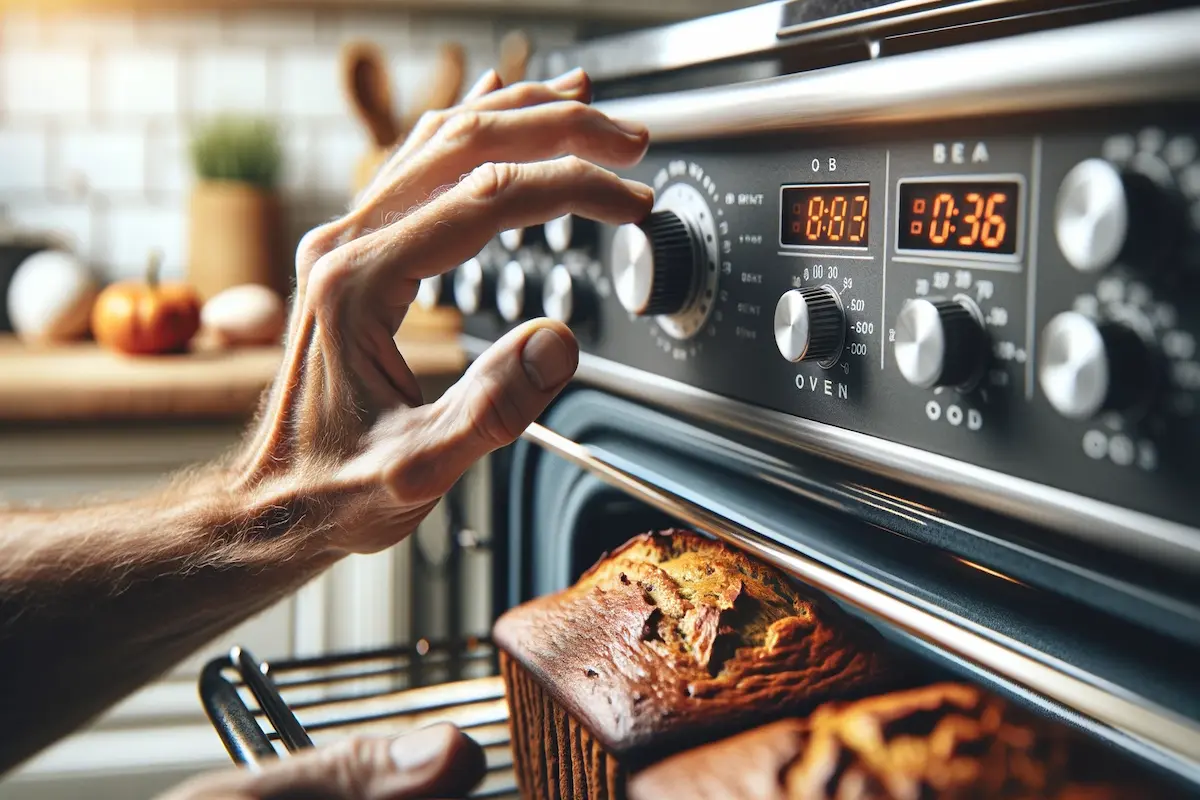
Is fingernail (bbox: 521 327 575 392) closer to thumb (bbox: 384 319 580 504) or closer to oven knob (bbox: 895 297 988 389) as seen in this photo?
thumb (bbox: 384 319 580 504)

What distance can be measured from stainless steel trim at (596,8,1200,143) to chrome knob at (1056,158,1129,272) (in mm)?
24

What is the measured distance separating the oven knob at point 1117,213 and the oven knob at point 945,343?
0.17 ft

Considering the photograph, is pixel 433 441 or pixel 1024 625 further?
pixel 433 441

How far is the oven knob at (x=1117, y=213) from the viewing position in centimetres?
33

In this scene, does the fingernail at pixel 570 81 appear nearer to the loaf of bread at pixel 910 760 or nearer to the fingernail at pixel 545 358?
the fingernail at pixel 545 358

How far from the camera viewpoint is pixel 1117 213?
333mm

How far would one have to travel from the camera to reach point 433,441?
57cm

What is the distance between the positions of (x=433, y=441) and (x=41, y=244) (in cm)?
143

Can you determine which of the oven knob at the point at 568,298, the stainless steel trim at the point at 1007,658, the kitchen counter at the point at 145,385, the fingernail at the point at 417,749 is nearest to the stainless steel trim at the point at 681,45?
the oven knob at the point at 568,298

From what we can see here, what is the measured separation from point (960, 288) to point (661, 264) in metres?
0.20

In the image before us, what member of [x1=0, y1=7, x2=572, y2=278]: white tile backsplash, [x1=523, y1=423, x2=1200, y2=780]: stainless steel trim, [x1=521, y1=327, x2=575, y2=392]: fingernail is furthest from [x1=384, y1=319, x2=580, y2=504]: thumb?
[x1=0, y1=7, x2=572, y2=278]: white tile backsplash

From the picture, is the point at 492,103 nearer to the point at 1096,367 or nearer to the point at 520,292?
the point at 520,292

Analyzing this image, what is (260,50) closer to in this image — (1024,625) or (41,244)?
(41,244)

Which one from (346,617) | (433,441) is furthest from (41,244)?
(433,441)
